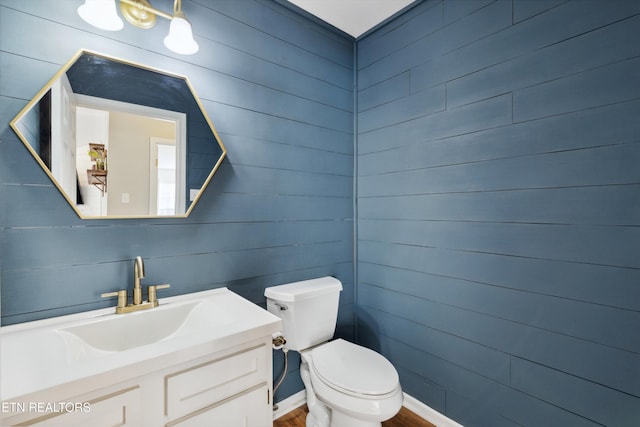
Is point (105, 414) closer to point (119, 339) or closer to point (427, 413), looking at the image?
point (119, 339)

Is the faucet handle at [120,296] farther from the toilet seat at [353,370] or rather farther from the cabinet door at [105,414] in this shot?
the toilet seat at [353,370]

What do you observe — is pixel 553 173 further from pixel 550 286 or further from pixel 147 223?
pixel 147 223

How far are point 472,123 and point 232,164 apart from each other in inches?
49.1

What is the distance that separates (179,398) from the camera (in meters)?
0.86

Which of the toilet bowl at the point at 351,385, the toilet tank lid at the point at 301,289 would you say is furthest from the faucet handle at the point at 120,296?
the toilet bowl at the point at 351,385

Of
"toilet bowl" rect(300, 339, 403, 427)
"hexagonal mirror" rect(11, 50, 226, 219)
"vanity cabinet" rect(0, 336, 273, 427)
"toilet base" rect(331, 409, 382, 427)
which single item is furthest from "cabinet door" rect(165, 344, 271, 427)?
"hexagonal mirror" rect(11, 50, 226, 219)

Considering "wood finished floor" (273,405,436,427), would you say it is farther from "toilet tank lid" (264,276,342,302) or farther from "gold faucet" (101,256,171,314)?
"gold faucet" (101,256,171,314)

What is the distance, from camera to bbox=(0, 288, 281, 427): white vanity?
70 cm

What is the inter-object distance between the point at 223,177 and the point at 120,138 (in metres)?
0.45

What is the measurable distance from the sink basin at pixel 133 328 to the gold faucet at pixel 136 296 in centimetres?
2

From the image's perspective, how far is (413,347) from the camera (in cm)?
175

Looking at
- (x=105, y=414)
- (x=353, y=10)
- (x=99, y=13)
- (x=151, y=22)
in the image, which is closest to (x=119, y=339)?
(x=105, y=414)

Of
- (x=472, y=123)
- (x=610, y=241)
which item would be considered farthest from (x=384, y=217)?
(x=610, y=241)

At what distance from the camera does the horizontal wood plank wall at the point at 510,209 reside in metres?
1.10
